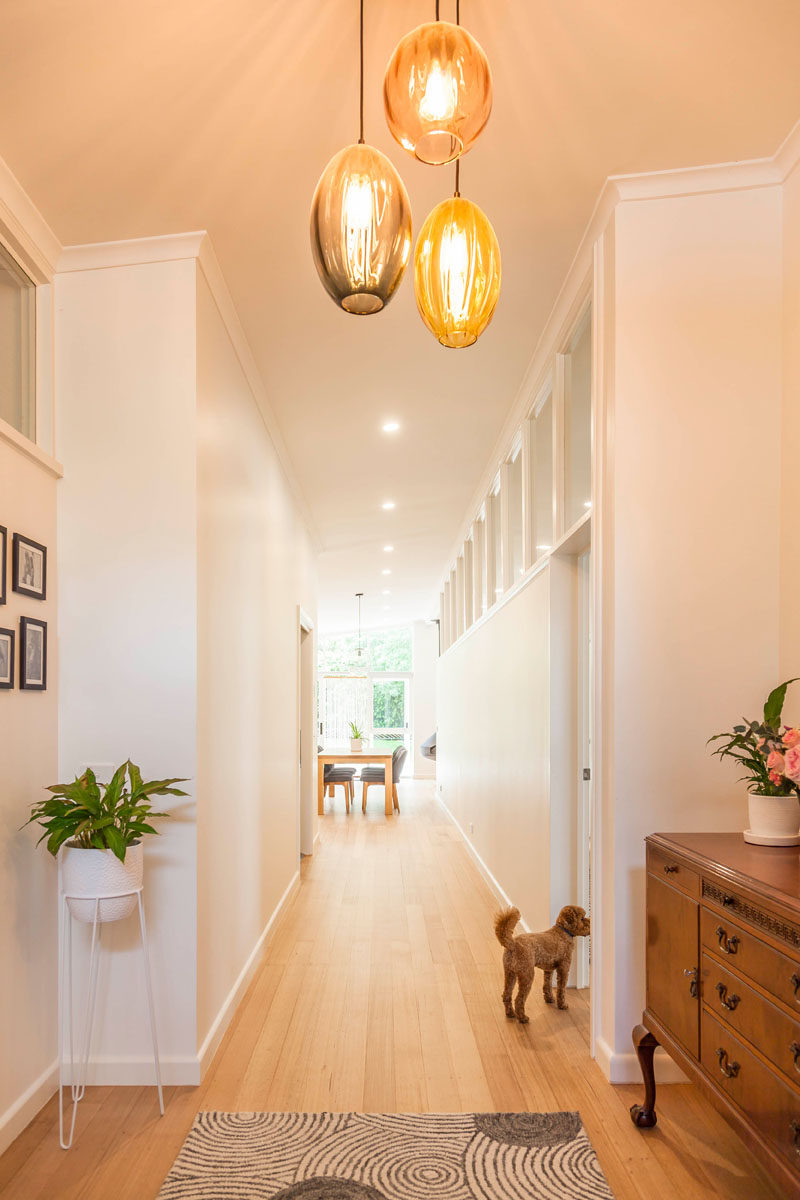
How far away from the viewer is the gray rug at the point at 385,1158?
2217mm

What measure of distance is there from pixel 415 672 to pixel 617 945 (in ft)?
39.2

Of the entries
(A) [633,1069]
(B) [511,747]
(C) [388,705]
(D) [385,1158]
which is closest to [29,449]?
(D) [385,1158]

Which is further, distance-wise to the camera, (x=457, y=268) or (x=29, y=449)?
(x=29, y=449)

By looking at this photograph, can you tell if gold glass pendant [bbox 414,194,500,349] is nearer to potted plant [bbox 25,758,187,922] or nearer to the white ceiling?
the white ceiling

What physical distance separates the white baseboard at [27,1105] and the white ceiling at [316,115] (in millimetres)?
2752

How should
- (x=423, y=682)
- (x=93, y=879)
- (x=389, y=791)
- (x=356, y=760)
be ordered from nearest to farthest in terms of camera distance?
(x=93, y=879) < (x=356, y=760) < (x=389, y=791) < (x=423, y=682)

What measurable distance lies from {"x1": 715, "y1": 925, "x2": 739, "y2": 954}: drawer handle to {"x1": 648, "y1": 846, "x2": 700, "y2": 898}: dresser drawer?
147 mm

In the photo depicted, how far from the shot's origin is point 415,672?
14.7 m

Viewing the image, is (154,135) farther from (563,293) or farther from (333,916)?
(333,916)

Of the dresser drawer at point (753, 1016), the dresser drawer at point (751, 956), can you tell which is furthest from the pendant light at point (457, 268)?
the dresser drawer at point (753, 1016)

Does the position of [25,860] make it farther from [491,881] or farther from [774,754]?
[491,881]

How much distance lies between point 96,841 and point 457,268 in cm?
194

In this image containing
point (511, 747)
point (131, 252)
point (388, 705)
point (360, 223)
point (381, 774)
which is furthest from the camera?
point (388, 705)

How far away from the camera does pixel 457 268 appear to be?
5.34ft
